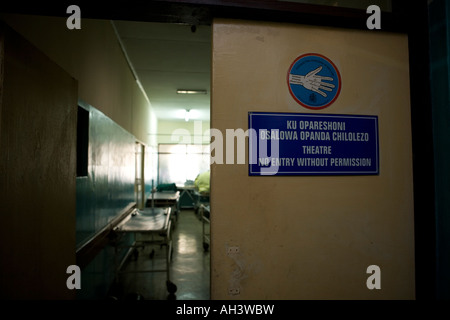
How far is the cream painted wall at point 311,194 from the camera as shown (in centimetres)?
119

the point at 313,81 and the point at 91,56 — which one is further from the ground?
the point at 91,56

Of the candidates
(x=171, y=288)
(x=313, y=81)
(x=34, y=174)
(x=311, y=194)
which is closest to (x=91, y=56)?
(x=34, y=174)

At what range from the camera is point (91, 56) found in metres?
2.31

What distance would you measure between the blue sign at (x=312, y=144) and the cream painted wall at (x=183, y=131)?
294 inches

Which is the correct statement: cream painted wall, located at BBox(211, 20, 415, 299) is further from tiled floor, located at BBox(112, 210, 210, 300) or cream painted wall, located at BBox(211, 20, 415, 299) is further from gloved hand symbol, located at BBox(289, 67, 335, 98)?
tiled floor, located at BBox(112, 210, 210, 300)

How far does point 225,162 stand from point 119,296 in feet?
8.04

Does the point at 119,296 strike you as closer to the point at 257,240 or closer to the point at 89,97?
the point at 89,97

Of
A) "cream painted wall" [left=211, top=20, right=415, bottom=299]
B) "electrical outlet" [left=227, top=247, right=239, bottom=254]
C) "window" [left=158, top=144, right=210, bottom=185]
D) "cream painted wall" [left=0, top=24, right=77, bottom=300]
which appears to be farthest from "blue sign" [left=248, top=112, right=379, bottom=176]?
"window" [left=158, top=144, right=210, bottom=185]

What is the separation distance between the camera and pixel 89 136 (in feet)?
7.04

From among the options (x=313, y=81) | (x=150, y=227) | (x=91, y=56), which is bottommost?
(x=150, y=227)

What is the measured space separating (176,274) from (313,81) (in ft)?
10.2

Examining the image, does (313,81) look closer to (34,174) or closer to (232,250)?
(232,250)

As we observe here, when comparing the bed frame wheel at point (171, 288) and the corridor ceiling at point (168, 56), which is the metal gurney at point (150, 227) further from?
the corridor ceiling at point (168, 56)

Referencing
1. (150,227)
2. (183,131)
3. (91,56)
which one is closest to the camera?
(91,56)
